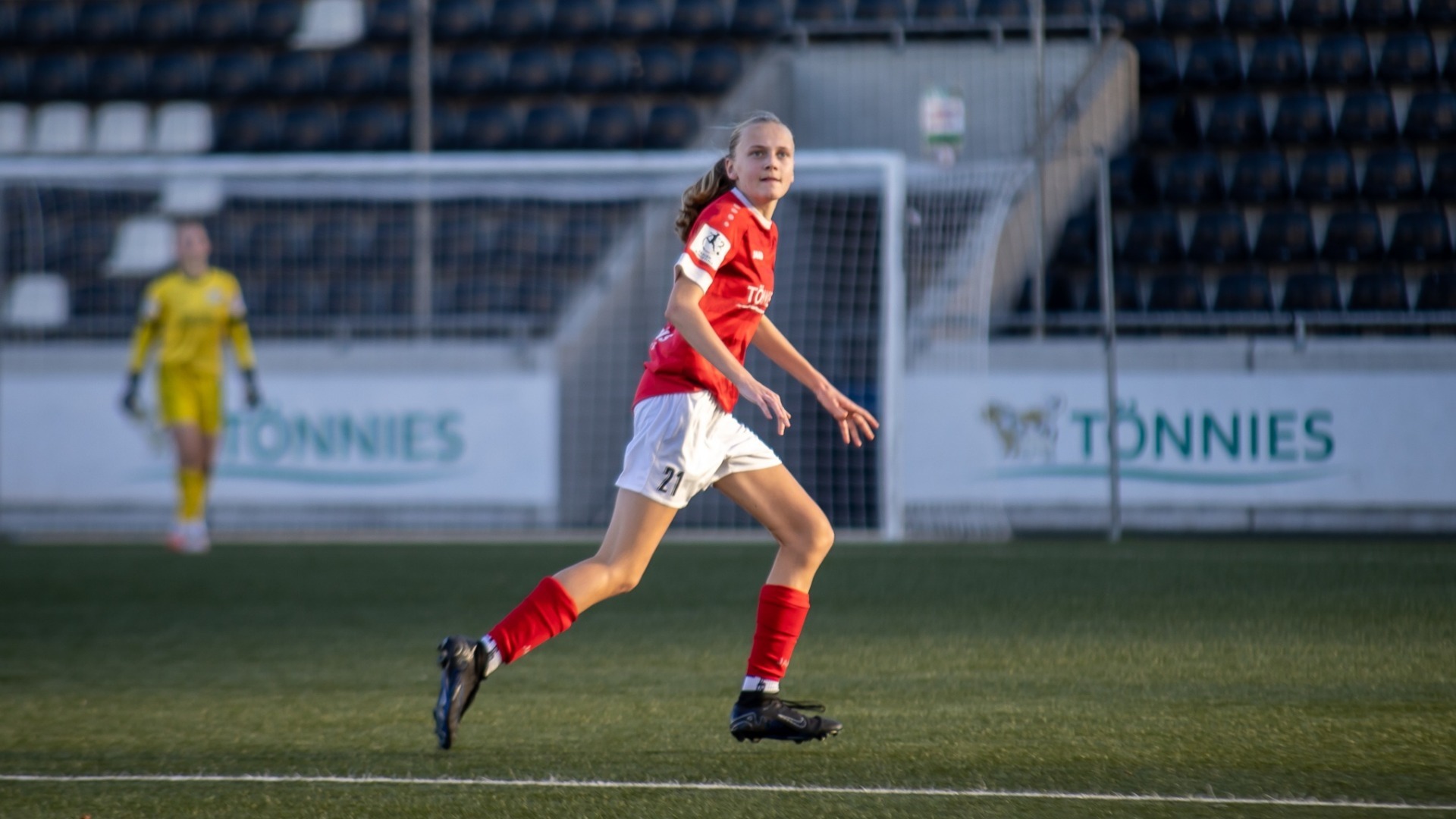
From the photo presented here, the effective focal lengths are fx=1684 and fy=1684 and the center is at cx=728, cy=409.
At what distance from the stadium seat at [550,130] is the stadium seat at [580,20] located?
1.13m

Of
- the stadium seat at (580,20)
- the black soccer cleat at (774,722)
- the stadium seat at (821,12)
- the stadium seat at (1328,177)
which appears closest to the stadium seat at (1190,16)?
the stadium seat at (1328,177)

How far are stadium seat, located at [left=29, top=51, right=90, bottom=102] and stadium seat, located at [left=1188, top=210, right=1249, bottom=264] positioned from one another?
36.8 ft

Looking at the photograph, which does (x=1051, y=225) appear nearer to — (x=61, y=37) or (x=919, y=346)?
(x=919, y=346)

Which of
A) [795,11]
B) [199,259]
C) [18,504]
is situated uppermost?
[795,11]

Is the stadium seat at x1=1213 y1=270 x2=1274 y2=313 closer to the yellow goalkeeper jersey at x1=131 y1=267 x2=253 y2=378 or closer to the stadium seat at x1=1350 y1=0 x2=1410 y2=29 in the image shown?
the stadium seat at x1=1350 y1=0 x2=1410 y2=29

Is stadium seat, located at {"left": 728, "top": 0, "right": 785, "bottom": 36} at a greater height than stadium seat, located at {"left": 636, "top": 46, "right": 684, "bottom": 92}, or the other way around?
stadium seat, located at {"left": 728, "top": 0, "right": 785, "bottom": 36}

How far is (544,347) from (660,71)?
496 centimetres

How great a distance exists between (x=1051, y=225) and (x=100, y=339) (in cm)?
762

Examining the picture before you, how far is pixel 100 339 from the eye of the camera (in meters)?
13.1

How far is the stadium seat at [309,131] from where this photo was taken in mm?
16250

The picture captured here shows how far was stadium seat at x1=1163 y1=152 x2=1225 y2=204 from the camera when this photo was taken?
13.8 metres

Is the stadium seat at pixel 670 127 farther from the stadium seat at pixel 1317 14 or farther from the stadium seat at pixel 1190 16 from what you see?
the stadium seat at pixel 1317 14

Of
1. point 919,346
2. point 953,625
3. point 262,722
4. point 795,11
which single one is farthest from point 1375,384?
point 262,722

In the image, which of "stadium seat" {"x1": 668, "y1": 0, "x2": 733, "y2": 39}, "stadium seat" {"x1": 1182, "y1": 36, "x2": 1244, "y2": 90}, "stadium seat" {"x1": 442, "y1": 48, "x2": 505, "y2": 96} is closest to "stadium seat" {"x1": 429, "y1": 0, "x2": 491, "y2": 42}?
"stadium seat" {"x1": 442, "y1": 48, "x2": 505, "y2": 96}
